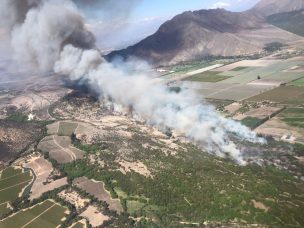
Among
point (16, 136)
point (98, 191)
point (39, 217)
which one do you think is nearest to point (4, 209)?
point (39, 217)

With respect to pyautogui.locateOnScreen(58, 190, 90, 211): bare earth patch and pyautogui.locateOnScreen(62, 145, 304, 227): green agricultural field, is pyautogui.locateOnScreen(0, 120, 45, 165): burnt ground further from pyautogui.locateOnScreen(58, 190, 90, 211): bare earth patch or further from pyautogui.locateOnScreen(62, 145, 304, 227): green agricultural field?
pyautogui.locateOnScreen(58, 190, 90, 211): bare earth patch

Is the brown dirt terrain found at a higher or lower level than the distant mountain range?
lower

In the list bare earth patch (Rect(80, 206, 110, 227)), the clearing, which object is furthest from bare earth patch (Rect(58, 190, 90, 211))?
the clearing

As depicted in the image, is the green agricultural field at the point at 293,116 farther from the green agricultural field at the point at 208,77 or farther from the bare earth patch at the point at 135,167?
the green agricultural field at the point at 208,77

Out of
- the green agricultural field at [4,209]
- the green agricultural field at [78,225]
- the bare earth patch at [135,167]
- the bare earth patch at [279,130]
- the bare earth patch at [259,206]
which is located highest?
the bare earth patch at [135,167]

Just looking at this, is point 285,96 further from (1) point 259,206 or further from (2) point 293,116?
(1) point 259,206

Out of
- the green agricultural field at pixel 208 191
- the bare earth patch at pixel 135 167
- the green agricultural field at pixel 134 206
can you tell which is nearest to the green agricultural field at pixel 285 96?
the green agricultural field at pixel 208 191
